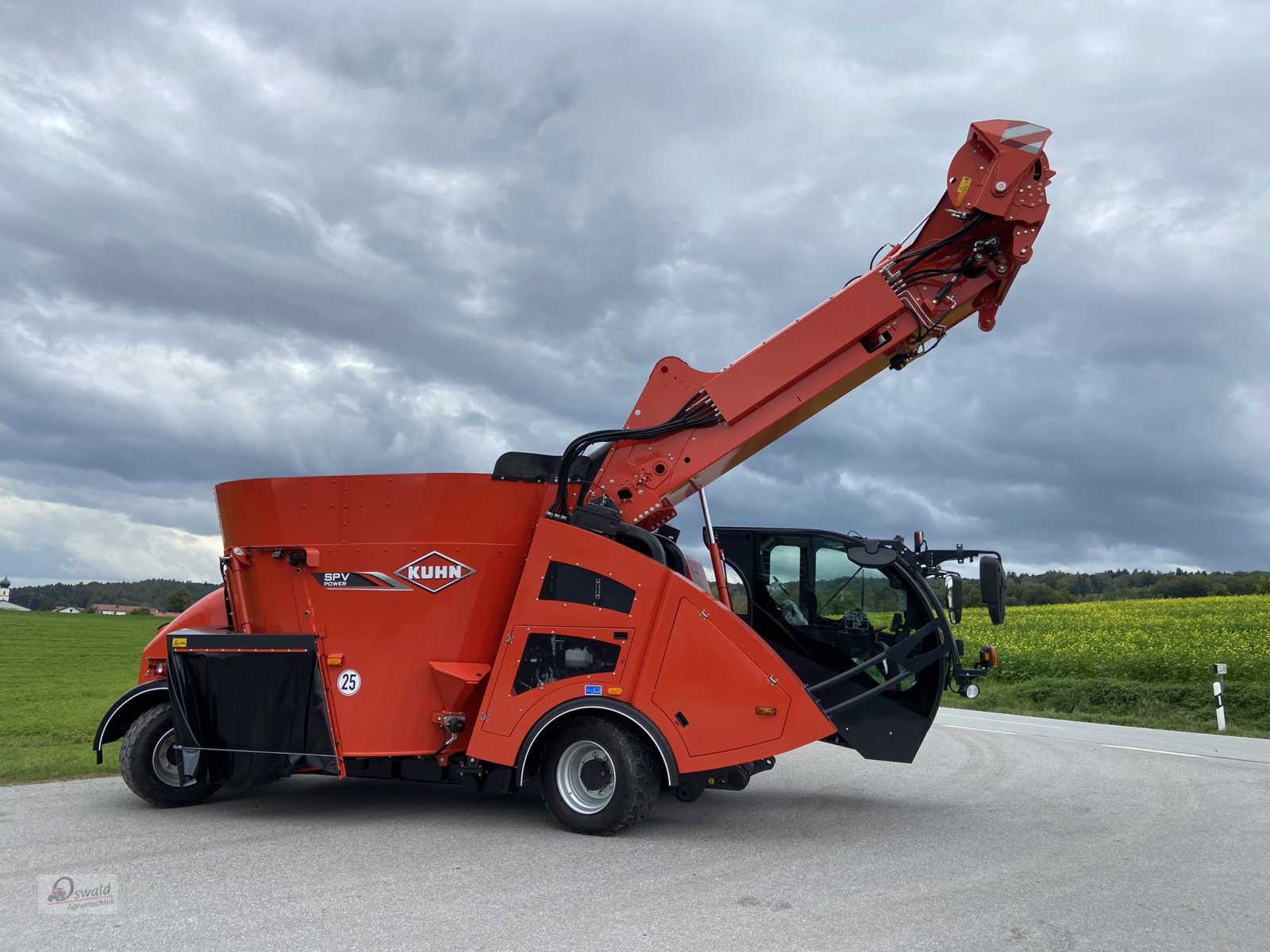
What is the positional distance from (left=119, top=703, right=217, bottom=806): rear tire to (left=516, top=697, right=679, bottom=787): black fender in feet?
9.44

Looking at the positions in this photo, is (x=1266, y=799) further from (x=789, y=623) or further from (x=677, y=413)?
(x=677, y=413)

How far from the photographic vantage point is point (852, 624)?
854 centimetres

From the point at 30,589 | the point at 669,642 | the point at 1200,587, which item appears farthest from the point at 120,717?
the point at 30,589

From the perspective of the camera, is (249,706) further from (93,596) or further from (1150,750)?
(93,596)

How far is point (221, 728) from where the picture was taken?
819 centimetres

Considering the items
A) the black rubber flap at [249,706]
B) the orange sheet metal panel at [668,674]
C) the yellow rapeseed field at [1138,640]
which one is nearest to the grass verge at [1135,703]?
the yellow rapeseed field at [1138,640]

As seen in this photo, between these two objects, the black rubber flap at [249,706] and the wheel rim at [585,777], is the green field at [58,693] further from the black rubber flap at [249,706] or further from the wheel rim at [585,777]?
the wheel rim at [585,777]

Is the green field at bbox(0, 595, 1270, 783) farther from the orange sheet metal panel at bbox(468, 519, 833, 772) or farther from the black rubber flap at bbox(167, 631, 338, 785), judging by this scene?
the orange sheet metal panel at bbox(468, 519, 833, 772)

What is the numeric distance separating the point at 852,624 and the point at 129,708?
20.0 feet

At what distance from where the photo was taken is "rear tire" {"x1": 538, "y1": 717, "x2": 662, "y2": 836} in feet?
24.1

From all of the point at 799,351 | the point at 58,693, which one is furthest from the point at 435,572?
the point at 58,693

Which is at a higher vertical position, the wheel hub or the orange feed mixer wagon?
the orange feed mixer wagon

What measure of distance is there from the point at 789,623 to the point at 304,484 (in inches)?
166

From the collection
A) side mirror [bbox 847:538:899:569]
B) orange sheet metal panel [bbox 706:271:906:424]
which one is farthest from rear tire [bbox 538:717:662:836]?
orange sheet metal panel [bbox 706:271:906:424]
